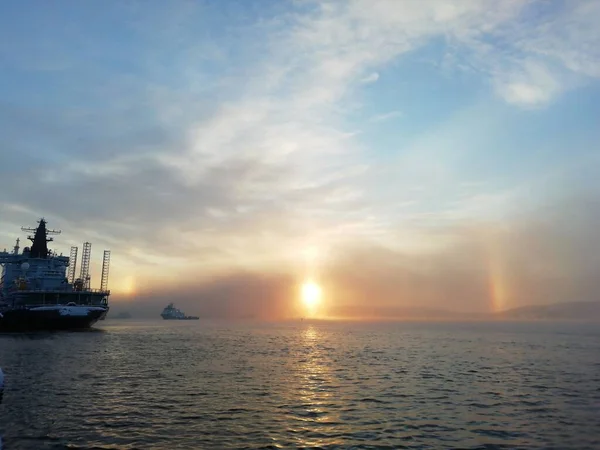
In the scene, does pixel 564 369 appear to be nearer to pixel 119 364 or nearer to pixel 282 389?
pixel 282 389

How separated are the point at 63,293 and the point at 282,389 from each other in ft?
479

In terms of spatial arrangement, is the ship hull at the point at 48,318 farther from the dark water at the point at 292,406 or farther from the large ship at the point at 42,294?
the dark water at the point at 292,406

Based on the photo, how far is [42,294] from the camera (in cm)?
16650

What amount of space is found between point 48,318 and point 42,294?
14.0 metres

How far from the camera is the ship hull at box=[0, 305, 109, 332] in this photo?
499 feet

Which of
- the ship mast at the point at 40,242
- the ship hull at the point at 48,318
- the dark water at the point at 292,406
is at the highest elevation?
the ship mast at the point at 40,242

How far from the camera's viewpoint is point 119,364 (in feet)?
233

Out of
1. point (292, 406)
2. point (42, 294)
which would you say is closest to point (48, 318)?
point (42, 294)

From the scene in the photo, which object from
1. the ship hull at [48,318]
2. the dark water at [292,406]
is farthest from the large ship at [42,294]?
the dark water at [292,406]

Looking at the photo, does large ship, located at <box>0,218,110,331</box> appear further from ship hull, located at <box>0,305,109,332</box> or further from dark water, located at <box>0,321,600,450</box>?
dark water, located at <box>0,321,600,450</box>

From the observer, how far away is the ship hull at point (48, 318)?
152 metres

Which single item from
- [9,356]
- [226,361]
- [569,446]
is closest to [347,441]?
[569,446]

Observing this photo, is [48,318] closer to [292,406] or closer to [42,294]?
[42,294]

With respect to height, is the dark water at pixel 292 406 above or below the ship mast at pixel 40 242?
below
